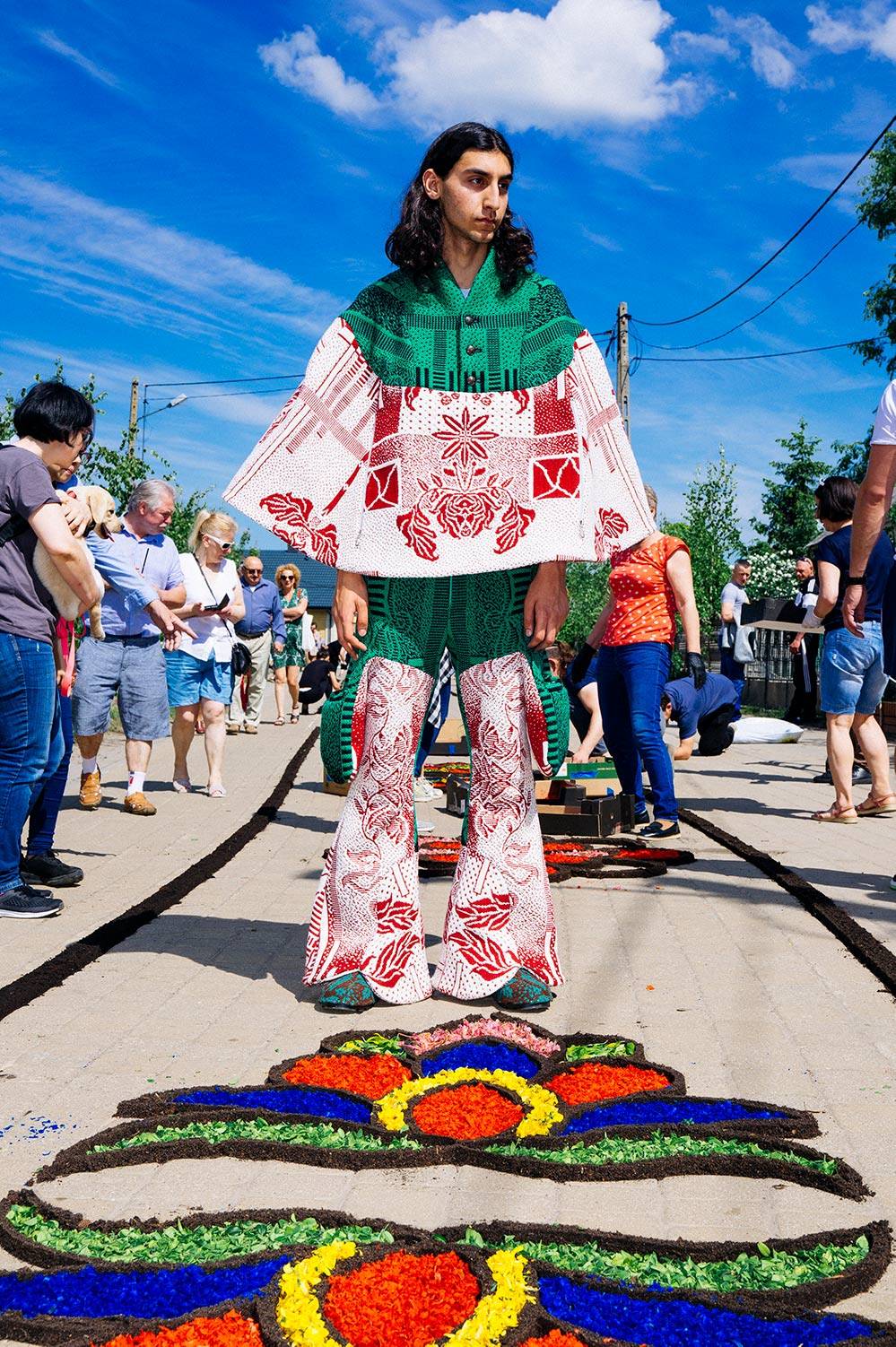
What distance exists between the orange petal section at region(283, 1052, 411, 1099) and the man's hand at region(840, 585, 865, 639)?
378cm

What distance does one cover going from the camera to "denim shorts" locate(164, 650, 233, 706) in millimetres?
9969

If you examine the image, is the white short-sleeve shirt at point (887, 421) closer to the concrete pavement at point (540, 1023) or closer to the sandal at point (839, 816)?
the concrete pavement at point (540, 1023)

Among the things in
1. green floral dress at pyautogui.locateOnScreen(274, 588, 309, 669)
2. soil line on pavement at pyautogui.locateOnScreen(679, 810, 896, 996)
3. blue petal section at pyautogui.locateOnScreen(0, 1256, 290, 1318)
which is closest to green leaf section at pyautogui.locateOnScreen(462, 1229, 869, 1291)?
blue petal section at pyautogui.locateOnScreen(0, 1256, 290, 1318)

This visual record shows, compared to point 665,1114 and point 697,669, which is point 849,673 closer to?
point 697,669

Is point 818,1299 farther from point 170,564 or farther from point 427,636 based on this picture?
point 170,564

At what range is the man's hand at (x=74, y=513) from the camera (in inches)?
221

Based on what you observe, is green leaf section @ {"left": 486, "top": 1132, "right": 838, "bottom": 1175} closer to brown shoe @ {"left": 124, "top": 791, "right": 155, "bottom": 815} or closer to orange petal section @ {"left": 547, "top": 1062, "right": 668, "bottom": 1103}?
orange petal section @ {"left": 547, "top": 1062, "right": 668, "bottom": 1103}

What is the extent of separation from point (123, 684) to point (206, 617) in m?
1.48

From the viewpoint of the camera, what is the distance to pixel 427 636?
13.9 ft

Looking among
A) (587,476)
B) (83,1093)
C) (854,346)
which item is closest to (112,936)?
(83,1093)

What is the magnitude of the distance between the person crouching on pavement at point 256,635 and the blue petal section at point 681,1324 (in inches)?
564

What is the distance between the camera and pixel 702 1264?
2402 mm

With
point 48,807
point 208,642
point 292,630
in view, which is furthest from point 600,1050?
point 292,630

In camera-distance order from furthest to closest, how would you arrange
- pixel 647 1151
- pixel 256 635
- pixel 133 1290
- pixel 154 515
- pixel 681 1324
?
pixel 256 635 < pixel 154 515 < pixel 647 1151 < pixel 133 1290 < pixel 681 1324
